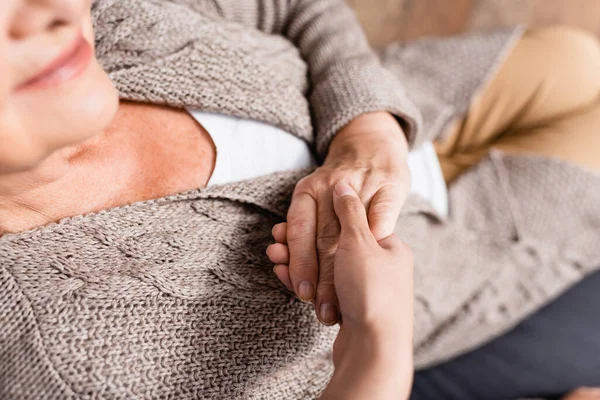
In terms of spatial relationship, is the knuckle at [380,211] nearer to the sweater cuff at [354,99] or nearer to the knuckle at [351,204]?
the knuckle at [351,204]

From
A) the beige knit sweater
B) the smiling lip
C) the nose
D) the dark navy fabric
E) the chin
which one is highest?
the nose

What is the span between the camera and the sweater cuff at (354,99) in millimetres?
801

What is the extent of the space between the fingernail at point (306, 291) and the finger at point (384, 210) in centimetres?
10

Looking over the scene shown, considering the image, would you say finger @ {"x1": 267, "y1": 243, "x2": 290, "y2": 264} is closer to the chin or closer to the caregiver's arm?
the caregiver's arm

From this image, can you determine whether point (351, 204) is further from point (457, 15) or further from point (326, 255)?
point (457, 15)

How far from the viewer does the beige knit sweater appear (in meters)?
0.59

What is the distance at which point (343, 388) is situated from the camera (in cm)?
51

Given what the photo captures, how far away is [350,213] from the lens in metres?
0.61

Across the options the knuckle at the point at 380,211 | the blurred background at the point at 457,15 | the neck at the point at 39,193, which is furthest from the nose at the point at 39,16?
the blurred background at the point at 457,15

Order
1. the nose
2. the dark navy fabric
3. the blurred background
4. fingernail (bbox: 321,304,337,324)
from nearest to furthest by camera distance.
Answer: the nose
fingernail (bbox: 321,304,337,324)
the dark navy fabric
the blurred background

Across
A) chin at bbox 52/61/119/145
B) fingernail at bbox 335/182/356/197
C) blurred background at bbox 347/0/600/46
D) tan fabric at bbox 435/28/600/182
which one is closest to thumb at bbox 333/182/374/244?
fingernail at bbox 335/182/356/197

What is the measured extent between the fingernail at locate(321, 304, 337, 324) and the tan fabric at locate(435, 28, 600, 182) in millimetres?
607

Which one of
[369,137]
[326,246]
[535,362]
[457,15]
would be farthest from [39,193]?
[457,15]

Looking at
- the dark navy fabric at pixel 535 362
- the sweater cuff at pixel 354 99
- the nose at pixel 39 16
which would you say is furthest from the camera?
the dark navy fabric at pixel 535 362
